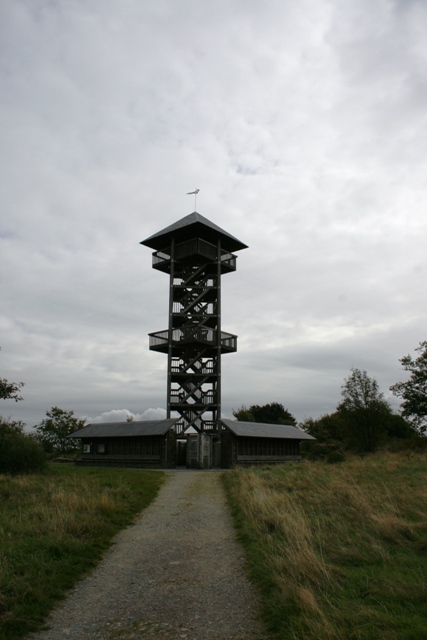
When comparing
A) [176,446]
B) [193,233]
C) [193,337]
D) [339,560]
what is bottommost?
[339,560]

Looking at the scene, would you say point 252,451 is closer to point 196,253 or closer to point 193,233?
point 196,253

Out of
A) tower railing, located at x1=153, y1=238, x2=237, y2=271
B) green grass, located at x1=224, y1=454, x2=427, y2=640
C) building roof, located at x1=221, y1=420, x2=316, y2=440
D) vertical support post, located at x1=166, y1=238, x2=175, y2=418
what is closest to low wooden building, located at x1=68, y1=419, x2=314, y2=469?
building roof, located at x1=221, y1=420, x2=316, y2=440

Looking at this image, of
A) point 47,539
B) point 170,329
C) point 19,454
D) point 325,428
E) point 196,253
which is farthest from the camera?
point 325,428

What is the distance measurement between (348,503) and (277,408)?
57260mm

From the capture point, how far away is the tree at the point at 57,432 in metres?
48.7

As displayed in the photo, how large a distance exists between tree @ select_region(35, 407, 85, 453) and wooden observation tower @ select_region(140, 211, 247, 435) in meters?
16.2

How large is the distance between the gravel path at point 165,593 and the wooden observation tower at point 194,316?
2456 cm

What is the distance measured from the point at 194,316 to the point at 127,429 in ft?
32.3

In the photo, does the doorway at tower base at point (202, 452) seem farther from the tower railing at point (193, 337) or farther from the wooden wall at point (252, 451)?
the tower railing at point (193, 337)

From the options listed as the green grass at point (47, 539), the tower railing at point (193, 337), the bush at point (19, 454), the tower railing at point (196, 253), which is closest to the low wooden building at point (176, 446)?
the tower railing at point (193, 337)

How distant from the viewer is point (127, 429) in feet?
115

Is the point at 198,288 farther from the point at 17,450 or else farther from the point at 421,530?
the point at 421,530

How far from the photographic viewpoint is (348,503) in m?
13.4

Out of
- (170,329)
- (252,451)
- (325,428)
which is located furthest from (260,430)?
(325,428)
